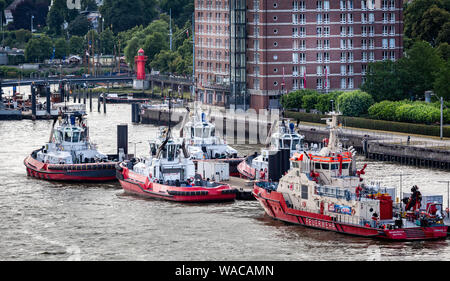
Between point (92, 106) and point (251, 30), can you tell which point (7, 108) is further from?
point (251, 30)

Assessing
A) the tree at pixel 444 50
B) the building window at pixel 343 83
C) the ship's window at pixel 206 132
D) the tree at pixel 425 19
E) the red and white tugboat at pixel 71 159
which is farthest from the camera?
the tree at pixel 425 19

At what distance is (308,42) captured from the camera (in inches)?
5748

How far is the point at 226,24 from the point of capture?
15425 centimetres

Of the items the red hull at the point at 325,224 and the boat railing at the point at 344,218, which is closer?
the red hull at the point at 325,224

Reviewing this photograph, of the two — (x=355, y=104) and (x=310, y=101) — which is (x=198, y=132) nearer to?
(x=355, y=104)

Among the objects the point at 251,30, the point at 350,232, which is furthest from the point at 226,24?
the point at 350,232

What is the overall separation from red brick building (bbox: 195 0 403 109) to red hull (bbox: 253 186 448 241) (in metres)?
63.9

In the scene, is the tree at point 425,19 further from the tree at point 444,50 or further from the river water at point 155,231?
the river water at point 155,231

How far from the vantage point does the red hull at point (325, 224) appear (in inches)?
2830

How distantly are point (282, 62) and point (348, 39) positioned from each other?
916 cm

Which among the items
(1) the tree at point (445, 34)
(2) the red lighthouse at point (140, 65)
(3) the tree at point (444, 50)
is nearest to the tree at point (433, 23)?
(1) the tree at point (445, 34)

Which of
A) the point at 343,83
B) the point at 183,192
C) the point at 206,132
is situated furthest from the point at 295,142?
the point at 343,83

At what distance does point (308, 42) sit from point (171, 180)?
199ft

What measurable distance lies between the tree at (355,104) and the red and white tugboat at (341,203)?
51.7m
